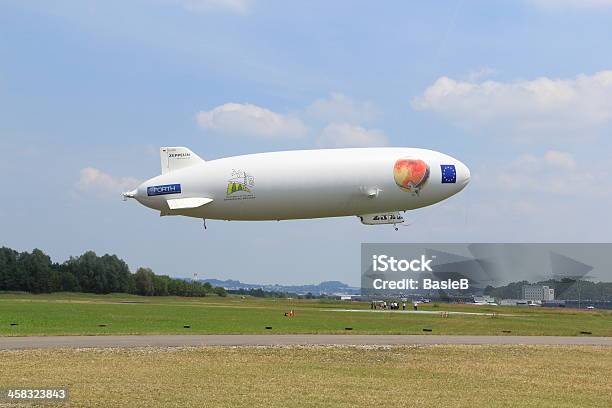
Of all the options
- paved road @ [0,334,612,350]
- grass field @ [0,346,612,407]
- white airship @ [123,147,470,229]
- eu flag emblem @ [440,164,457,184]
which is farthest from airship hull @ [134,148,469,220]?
paved road @ [0,334,612,350]

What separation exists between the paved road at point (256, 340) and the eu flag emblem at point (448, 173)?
1361cm

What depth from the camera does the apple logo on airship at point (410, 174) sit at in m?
29.2

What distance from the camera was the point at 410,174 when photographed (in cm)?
2944

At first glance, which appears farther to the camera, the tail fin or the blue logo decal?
the tail fin

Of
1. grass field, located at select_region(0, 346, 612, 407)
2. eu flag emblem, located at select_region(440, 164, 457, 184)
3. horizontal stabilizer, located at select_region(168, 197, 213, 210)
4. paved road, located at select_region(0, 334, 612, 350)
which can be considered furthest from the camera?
paved road, located at select_region(0, 334, 612, 350)

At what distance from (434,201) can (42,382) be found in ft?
55.7

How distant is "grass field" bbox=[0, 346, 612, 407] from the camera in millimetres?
22703

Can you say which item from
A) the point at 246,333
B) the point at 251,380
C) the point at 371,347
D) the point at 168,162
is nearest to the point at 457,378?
the point at 251,380

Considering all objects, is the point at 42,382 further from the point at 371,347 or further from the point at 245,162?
the point at 371,347

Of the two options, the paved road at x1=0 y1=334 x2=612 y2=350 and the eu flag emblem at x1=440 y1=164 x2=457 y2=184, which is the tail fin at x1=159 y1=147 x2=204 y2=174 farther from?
the paved road at x1=0 y1=334 x2=612 y2=350

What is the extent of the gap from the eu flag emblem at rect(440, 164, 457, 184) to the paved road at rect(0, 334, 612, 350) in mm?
13606

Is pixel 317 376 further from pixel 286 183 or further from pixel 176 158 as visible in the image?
pixel 176 158

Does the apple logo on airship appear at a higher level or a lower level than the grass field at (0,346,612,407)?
higher

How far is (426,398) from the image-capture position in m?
23.4
